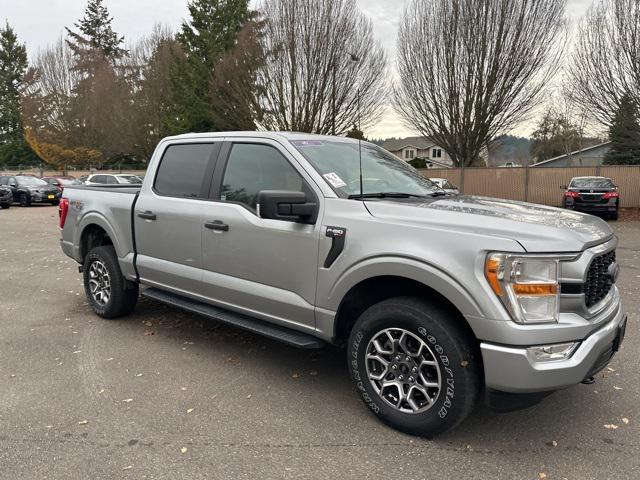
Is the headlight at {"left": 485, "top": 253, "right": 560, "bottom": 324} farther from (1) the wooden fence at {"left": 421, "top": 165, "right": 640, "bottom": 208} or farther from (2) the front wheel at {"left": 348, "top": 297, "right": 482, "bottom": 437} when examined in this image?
(1) the wooden fence at {"left": 421, "top": 165, "right": 640, "bottom": 208}

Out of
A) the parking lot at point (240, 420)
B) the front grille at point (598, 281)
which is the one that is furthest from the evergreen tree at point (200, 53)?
the front grille at point (598, 281)

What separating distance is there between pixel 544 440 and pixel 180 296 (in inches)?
124

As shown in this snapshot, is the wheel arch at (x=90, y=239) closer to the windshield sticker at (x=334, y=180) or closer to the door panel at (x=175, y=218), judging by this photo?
the door panel at (x=175, y=218)

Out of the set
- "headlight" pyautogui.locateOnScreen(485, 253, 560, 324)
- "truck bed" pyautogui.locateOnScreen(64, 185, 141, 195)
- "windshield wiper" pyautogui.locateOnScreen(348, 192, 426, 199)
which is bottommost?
"headlight" pyautogui.locateOnScreen(485, 253, 560, 324)

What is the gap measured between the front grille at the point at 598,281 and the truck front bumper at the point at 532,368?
0.24 m

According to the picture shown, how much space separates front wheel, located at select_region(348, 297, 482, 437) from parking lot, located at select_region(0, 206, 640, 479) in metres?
0.18

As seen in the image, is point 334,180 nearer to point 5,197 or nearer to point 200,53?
point 5,197

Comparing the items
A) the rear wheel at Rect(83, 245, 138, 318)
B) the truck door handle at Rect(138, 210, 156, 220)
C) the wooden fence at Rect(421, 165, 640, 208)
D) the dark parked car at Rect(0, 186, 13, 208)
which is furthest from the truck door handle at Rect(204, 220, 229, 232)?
the dark parked car at Rect(0, 186, 13, 208)

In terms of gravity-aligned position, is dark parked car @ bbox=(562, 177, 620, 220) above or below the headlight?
below

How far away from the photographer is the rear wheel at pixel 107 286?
5.28 metres

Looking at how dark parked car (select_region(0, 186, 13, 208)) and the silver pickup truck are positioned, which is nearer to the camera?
the silver pickup truck

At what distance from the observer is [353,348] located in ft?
10.8

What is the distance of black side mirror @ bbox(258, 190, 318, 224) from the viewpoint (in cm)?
Answer: 319

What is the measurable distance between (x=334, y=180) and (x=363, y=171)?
→ 43 cm
